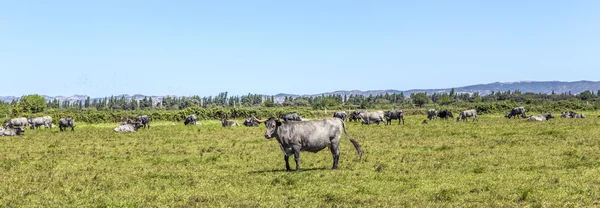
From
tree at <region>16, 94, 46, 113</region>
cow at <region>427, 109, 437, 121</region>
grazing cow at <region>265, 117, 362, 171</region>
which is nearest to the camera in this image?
grazing cow at <region>265, 117, 362, 171</region>

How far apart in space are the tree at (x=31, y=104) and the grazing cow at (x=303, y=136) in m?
99.3

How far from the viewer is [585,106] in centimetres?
10075

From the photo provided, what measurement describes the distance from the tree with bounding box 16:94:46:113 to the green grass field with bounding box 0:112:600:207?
91717mm

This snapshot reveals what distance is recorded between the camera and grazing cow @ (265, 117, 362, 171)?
750 inches

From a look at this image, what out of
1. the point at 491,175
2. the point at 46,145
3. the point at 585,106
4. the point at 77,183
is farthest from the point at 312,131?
the point at 585,106

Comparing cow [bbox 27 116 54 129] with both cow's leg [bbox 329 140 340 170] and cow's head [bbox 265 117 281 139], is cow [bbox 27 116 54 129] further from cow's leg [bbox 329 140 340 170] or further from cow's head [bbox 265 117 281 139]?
cow's leg [bbox 329 140 340 170]

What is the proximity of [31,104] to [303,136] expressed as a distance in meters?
118

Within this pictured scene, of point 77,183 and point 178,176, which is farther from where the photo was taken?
point 178,176

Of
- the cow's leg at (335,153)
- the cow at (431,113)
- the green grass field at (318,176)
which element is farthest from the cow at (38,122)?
the cow's leg at (335,153)

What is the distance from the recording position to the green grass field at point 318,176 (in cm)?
1331

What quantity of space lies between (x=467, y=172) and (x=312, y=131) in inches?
217

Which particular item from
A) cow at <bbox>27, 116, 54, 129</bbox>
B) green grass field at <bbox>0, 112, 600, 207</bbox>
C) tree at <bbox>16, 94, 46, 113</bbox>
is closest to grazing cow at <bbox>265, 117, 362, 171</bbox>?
green grass field at <bbox>0, 112, 600, 207</bbox>

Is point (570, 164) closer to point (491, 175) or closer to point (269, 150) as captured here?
point (491, 175)

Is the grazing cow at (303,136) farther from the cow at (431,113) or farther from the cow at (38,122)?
the cow at (431,113)
